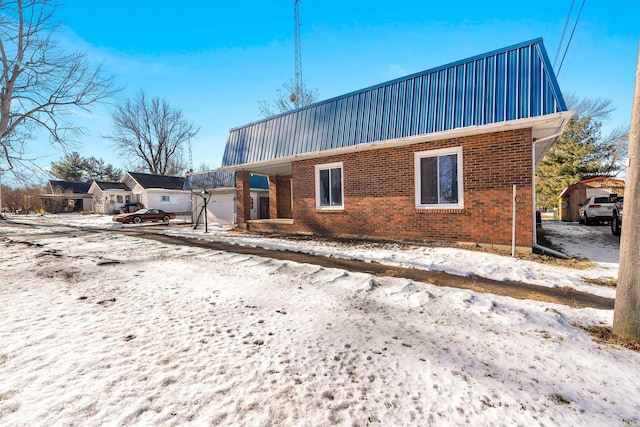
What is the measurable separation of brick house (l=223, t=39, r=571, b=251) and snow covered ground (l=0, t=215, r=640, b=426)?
10.2 feet

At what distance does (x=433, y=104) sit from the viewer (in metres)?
8.11

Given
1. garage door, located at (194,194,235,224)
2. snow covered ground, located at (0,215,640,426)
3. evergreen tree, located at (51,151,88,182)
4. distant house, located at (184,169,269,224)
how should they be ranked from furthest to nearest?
1. evergreen tree, located at (51,151,88,182)
2. garage door, located at (194,194,235,224)
3. distant house, located at (184,169,269,224)
4. snow covered ground, located at (0,215,640,426)

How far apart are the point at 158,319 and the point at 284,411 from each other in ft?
7.75

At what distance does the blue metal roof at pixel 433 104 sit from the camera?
6.75 meters

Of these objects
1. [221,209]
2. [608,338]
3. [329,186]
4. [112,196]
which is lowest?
[608,338]

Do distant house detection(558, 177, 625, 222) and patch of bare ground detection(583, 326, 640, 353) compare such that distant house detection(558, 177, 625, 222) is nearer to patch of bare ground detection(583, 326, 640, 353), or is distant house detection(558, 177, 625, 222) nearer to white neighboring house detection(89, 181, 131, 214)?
patch of bare ground detection(583, 326, 640, 353)

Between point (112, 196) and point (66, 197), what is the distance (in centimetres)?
1218

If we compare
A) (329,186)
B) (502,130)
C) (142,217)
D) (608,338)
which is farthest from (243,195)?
(142,217)

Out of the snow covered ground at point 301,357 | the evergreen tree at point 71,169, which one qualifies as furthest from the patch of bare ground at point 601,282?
the evergreen tree at point 71,169

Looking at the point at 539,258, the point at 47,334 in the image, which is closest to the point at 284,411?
the point at 47,334

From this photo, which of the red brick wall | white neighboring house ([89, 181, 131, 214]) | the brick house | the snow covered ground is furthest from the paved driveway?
white neighboring house ([89, 181, 131, 214])

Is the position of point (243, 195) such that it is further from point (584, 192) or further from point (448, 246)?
point (584, 192)

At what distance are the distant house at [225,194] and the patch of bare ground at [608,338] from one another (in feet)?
64.8

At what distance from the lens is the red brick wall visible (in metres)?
7.05
